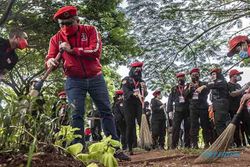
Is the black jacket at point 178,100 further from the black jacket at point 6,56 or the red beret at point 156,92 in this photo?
the black jacket at point 6,56

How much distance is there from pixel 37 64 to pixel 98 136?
445 centimetres

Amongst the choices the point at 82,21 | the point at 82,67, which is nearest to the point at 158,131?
the point at 82,21

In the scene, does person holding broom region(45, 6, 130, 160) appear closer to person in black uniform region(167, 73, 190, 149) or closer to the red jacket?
the red jacket

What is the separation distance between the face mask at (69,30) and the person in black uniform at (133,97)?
3388mm

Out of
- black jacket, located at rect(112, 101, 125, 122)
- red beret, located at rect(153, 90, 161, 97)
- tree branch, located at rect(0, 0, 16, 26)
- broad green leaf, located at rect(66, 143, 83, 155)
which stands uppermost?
tree branch, located at rect(0, 0, 16, 26)

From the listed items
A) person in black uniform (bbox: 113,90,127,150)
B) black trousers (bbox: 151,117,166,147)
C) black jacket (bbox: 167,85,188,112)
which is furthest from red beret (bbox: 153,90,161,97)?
black jacket (bbox: 167,85,188,112)

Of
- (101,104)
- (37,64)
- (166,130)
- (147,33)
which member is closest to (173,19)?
(147,33)

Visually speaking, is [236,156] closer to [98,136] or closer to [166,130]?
[166,130]

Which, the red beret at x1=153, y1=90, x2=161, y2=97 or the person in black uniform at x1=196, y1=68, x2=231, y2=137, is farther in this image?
the red beret at x1=153, y1=90, x2=161, y2=97

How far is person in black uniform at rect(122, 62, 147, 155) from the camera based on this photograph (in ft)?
24.6

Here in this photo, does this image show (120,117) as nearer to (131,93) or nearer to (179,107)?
(179,107)

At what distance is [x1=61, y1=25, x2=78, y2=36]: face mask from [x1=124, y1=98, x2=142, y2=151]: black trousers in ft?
11.1

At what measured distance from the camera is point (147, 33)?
10742mm

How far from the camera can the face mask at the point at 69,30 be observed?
4.26m
